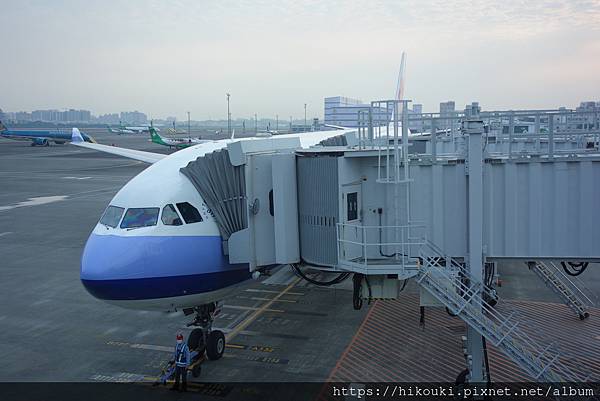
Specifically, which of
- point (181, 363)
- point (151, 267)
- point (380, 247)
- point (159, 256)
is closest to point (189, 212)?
point (159, 256)

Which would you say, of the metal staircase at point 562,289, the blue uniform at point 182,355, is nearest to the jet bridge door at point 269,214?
the blue uniform at point 182,355

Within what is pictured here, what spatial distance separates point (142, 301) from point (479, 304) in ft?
27.2

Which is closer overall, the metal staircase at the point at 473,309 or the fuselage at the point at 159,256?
the metal staircase at the point at 473,309

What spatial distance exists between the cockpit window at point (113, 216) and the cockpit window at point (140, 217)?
0.84ft

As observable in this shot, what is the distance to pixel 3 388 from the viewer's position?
15.7 m

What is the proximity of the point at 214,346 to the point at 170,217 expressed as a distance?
4701mm

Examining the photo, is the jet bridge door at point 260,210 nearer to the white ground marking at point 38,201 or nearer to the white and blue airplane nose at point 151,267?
the white and blue airplane nose at point 151,267

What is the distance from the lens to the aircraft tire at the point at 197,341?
17125mm

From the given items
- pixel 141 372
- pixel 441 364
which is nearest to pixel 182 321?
pixel 141 372

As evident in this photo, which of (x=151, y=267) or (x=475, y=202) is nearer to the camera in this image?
(x=475, y=202)

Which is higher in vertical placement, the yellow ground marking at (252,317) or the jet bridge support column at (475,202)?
the jet bridge support column at (475,202)

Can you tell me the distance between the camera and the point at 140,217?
14.8 meters

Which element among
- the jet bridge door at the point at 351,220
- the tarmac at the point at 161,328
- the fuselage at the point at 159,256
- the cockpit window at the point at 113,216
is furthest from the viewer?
the tarmac at the point at 161,328

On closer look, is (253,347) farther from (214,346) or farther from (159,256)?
(159,256)
